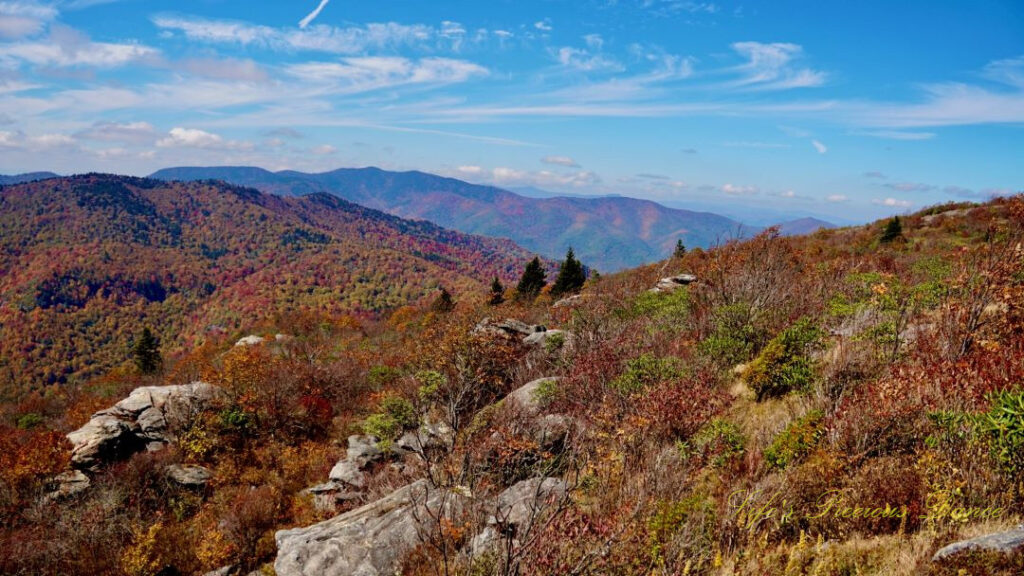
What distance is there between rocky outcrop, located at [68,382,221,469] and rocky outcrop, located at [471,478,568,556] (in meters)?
15.7

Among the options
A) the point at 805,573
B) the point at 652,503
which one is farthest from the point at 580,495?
the point at 805,573

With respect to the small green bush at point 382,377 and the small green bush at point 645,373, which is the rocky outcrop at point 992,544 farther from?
the small green bush at point 382,377

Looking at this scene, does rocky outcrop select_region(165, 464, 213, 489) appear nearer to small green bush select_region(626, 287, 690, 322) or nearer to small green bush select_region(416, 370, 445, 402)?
small green bush select_region(416, 370, 445, 402)

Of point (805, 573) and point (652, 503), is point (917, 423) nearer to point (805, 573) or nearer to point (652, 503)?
point (805, 573)

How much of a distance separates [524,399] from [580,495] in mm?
5264

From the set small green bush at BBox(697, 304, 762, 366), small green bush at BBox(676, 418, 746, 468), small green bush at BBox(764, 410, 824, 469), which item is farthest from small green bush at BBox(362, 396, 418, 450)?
small green bush at BBox(764, 410, 824, 469)

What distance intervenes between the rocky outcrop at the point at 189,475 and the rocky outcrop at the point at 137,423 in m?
1.98

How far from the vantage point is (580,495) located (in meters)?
7.45

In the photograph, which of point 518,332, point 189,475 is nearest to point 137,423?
point 189,475

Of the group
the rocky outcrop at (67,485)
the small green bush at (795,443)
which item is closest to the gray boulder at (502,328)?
the small green bush at (795,443)

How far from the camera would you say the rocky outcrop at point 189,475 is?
15.2 metres

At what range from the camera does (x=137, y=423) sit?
16953mm

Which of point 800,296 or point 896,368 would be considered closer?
point 896,368

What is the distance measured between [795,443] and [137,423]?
20916 mm
